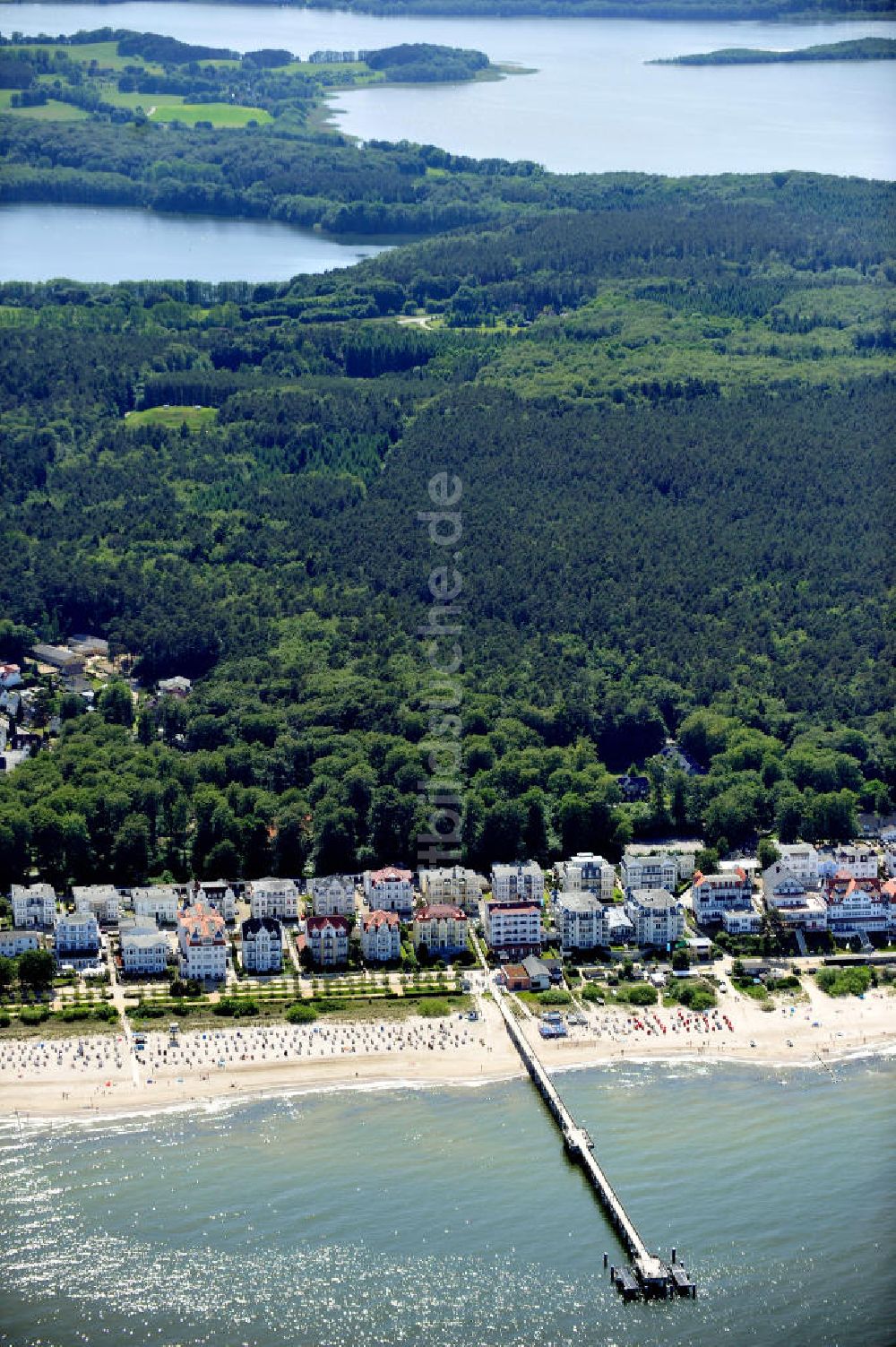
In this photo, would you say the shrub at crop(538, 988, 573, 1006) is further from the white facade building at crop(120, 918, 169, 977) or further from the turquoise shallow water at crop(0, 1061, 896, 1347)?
the white facade building at crop(120, 918, 169, 977)

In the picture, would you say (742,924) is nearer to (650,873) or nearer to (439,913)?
(650,873)

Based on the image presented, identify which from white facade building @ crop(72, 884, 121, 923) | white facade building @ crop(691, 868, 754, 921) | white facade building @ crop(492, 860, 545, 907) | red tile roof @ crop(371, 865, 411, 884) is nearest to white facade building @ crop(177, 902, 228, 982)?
white facade building @ crop(72, 884, 121, 923)

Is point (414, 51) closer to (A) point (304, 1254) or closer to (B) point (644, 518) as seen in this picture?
(B) point (644, 518)

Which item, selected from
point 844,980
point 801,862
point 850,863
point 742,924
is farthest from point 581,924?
point 850,863

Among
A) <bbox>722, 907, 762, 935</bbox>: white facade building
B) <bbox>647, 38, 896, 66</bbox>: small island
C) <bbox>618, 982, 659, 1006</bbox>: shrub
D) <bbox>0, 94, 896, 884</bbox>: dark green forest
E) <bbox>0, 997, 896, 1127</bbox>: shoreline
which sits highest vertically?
<bbox>647, 38, 896, 66</bbox>: small island

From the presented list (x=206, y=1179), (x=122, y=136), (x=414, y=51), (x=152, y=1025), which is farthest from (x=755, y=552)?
(x=414, y=51)

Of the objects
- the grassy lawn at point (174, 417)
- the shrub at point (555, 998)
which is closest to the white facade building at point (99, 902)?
the shrub at point (555, 998)
